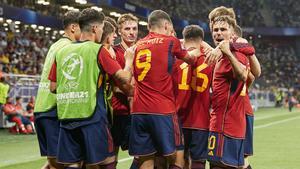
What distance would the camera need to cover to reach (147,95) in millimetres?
6773

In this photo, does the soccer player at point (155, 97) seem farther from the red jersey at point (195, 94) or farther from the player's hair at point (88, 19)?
the player's hair at point (88, 19)

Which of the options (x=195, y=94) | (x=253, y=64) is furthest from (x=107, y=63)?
(x=195, y=94)

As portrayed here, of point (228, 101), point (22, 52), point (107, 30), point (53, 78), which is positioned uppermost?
point (22, 52)

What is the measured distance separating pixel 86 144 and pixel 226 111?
1469mm

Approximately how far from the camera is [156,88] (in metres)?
6.73

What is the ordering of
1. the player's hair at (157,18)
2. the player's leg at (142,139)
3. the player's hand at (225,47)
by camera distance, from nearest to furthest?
1. the player's hand at (225,47)
2. the player's leg at (142,139)
3. the player's hair at (157,18)

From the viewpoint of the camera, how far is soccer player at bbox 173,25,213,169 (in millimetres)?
7359

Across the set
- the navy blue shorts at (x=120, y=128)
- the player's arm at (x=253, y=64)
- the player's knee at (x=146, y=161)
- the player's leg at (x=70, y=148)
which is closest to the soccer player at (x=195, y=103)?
the navy blue shorts at (x=120, y=128)

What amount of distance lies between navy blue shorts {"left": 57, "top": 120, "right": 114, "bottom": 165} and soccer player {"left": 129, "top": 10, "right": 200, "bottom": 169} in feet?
2.90

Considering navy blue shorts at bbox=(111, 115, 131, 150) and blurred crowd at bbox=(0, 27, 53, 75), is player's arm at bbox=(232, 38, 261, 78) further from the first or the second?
blurred crowd at bbox=(0, 27, 53, 75)

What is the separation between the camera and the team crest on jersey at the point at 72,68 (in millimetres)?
5820

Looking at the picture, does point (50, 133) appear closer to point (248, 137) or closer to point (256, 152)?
point (248, 137)

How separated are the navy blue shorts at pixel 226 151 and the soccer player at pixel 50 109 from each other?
5.82 ft

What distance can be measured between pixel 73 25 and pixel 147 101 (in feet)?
3.96
